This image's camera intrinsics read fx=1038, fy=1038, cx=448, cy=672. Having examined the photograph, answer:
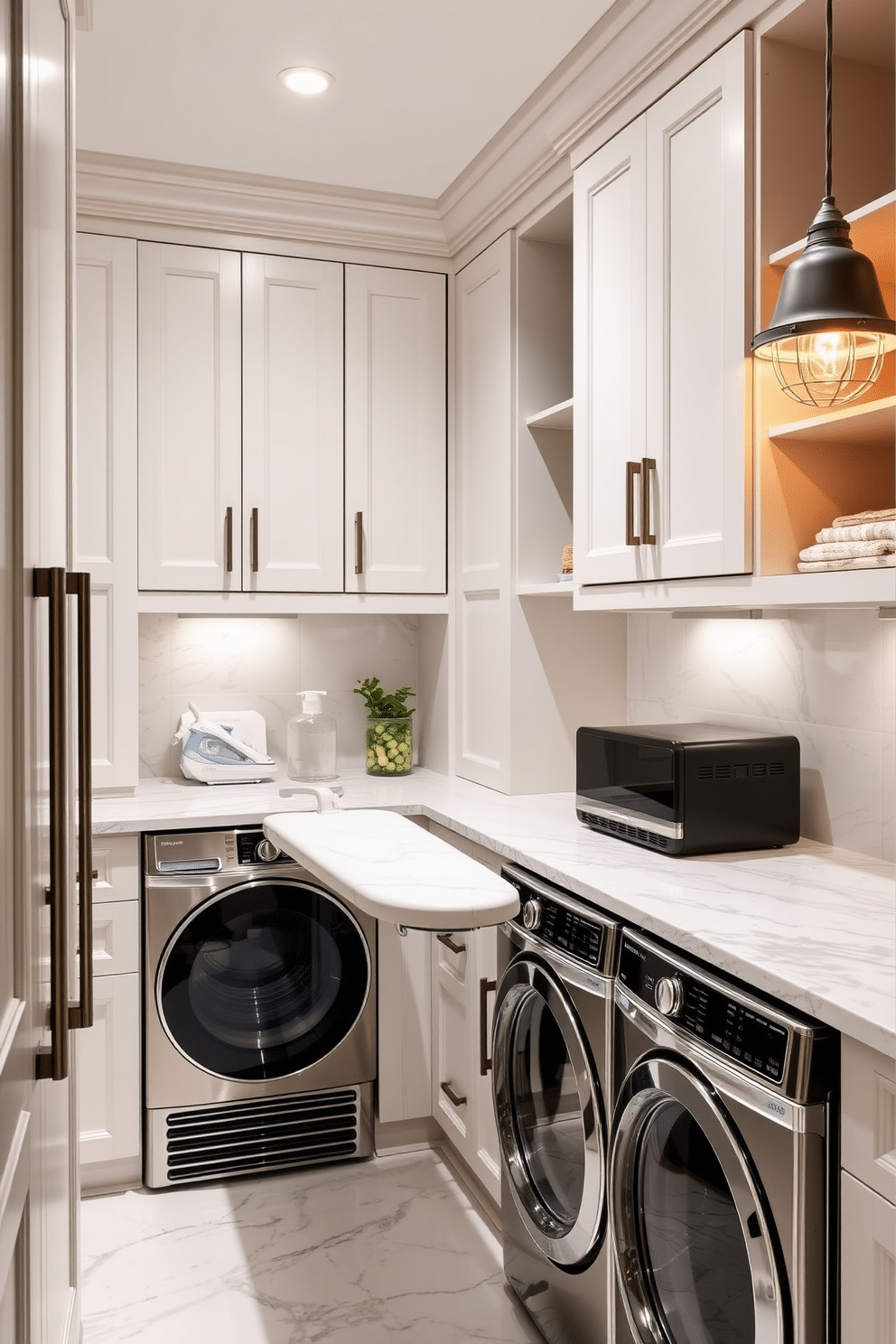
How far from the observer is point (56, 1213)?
1.44m

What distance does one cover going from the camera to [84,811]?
1.36 m

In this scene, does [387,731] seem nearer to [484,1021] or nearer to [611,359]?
[484,1021]

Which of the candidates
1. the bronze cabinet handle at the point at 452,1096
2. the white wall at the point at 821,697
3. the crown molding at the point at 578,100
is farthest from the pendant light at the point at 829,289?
the bronze cabinet handle at the point at 452,1096

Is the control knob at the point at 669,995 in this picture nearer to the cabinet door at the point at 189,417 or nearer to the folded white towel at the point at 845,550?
the folded white towel at the point at 845,550

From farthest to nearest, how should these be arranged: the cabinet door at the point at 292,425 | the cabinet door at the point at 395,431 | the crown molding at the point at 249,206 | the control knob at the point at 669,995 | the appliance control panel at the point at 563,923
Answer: the cabinet door at the point at 395,431 < the cabinet door at the point at 292,425 < the crown molding at the point at 249,206 < the appliance control panel at the point at 563,923 < the control knob at the point at 669,995

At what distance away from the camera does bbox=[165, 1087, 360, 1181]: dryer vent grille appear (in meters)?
2.65

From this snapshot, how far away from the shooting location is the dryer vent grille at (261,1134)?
2.65m

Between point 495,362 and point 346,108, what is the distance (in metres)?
0.75

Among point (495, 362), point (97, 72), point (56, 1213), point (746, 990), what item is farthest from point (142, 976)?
point (97, 72)

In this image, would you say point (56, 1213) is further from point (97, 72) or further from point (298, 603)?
point (97, 72)

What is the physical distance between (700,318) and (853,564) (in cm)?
60

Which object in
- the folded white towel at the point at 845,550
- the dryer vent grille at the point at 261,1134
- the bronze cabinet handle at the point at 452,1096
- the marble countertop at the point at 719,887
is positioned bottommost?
the dryer vent grille at the point at 261,1134

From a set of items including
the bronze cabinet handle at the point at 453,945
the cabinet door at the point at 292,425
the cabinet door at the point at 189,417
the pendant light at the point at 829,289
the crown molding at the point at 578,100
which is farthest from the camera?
the cabinet door at the point at 292,425

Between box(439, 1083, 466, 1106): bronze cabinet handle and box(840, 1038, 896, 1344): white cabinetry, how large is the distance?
56.9 inches
